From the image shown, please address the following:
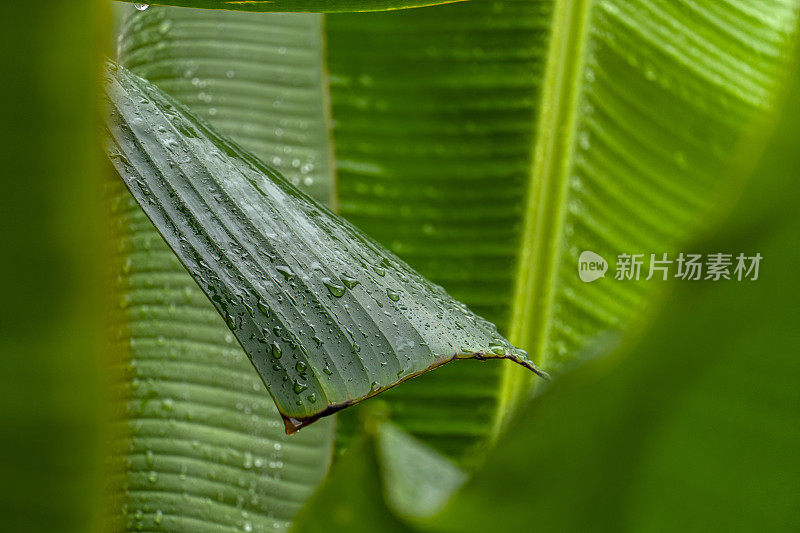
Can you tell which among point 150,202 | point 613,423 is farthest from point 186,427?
point 613,423

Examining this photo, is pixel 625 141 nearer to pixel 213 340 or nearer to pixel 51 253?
pixel 213 340

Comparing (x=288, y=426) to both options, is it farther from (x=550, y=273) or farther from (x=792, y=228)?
(x=550, y=273)

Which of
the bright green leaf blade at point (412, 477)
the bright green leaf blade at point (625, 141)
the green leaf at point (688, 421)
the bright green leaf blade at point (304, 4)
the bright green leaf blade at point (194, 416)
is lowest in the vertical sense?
the bright green leaf blade at point (194, 416)

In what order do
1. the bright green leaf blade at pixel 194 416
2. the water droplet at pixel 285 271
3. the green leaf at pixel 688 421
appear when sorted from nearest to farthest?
the green leaf at pixel 688 421
the water droplet at pixel 285 271
the bright green leaf blade at pixel 194 416

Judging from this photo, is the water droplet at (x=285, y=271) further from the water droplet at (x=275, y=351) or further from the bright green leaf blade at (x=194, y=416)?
the bright green leaf blade at (x=194, y=416)

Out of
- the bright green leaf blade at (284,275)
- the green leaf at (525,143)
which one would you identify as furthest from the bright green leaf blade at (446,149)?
the bright green leaf blade at (284,275)

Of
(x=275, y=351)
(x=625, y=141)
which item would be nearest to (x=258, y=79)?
(x=625, y=141)

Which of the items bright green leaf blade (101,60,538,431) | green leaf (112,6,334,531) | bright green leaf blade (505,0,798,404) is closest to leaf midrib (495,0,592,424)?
bright green leaf blade (505,0,798,404)
